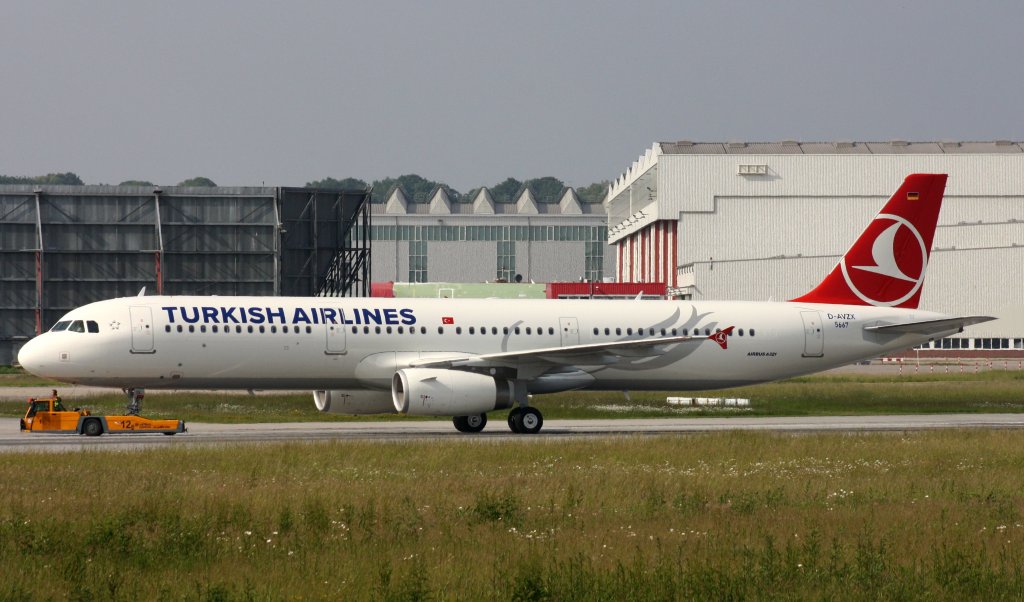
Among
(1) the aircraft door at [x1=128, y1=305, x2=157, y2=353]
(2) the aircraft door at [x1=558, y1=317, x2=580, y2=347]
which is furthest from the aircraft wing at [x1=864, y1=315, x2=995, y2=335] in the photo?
(1) the aircraft door at [x1=128, y1=305, x2=157, y2=353]

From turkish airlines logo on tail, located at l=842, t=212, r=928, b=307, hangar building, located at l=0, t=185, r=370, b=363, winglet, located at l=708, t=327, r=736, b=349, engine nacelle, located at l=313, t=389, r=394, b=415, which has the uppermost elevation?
hangar building, located at l=0, t=185, r=370, b=363

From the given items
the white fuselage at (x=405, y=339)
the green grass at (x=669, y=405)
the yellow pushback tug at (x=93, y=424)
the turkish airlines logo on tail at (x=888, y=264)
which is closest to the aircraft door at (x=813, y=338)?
the white fuselage at (x=405, y=339)

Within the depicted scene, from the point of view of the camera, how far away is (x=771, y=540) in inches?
585

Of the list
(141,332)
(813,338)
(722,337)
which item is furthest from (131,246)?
(813,338)

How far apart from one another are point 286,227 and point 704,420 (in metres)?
36.2

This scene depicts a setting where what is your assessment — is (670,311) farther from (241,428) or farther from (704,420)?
(241,428)

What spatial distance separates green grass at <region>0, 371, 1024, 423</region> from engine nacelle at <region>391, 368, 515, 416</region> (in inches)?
335

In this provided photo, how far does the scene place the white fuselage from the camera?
3422cm

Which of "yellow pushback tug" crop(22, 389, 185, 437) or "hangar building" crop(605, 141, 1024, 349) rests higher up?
"hangar building" crop(605, 141, 1024, 349)

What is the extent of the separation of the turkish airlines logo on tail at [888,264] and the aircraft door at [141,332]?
2223 centimetres

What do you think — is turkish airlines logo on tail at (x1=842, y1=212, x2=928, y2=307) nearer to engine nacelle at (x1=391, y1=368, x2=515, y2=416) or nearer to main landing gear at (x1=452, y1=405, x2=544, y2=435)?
main landing gear at (x1=452, y1=405, x2=544, y2=435)

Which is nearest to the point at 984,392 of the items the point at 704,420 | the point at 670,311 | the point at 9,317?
the point at 704,420

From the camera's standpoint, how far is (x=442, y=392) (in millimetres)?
34219

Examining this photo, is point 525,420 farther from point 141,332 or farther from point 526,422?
point 141,332
